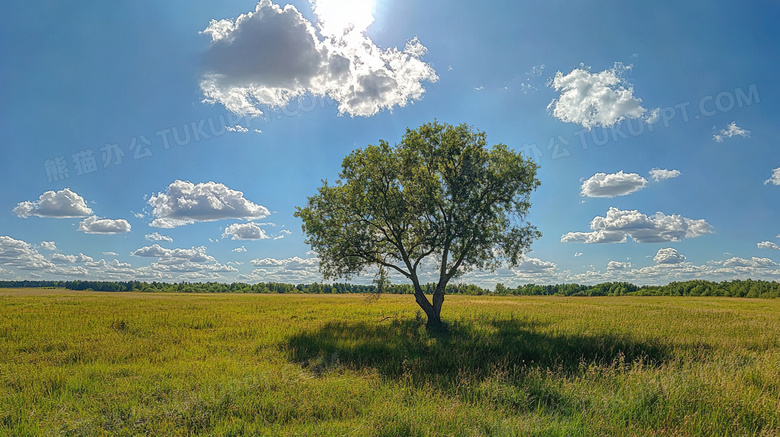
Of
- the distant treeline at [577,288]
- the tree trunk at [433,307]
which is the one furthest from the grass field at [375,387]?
the distant treeline at [577,288]

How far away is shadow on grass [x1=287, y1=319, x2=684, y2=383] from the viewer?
451 inches

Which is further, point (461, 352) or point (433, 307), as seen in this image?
point (433, 307)

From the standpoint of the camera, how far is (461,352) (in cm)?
1310

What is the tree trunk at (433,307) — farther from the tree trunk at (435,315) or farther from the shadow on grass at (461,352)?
the shadow on grass at (461,352)

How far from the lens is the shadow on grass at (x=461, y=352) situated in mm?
11453

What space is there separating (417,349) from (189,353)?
9159 millimetres

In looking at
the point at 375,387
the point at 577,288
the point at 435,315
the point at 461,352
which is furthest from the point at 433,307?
the point at 577,288

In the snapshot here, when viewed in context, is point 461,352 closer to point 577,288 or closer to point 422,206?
point 422,206

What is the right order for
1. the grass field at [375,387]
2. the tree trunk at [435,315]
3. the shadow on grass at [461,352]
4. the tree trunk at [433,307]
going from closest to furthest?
the grass field at [375,387]
the shadow on grass at [461,352]
the tree trunk at [435,315]
the tree trunk at [433,307]

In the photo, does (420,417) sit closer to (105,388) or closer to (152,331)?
(105,388)

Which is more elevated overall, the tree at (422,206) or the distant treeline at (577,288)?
the tree at (422,206)

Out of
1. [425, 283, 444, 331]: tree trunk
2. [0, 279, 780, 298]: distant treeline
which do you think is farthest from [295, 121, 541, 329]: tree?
[0, 279, 780, 298]: distant treeline

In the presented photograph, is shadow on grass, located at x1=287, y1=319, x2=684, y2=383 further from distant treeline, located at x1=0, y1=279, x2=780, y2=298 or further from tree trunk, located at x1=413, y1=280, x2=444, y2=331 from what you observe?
distant treeline, located at x1=0, y1=279, x2=780, y2=298

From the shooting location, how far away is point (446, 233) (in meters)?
21.2
